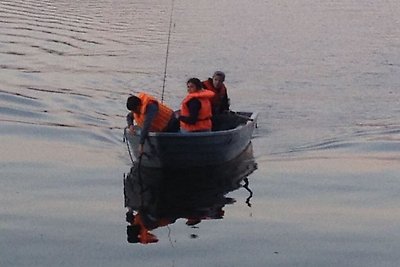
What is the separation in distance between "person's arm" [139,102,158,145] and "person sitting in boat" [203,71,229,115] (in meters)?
2.58

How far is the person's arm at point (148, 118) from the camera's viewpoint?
53.0 feet

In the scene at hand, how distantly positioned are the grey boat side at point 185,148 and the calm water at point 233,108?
0.76m

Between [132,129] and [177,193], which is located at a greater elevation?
[132,129]

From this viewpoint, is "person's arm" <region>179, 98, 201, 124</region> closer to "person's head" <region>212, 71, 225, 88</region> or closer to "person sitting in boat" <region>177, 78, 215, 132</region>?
"person sitting in boat" <region>177, 78, 215, 132</region>

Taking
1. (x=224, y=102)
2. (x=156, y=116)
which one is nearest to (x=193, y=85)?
(x=156, y=116)

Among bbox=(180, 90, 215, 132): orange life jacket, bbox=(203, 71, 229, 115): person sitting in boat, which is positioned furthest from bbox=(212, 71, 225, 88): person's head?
bbox=(180, 90, 215, 132): orange life jacket

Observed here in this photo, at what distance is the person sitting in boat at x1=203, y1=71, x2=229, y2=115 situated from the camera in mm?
18797

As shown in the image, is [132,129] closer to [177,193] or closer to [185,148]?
[185,148]

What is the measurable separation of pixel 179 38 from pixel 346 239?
83.1 feet

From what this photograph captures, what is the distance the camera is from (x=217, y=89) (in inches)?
744

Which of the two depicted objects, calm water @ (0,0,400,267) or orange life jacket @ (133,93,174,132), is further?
orange life jacket @ (133,93,174,132)

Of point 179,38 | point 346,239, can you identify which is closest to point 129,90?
point 179,38

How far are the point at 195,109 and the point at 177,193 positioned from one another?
1.65 metres

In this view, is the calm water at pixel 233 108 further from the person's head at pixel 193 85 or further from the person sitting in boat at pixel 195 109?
the person's head at pixel 193 85
